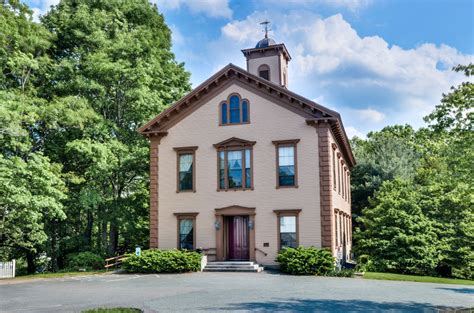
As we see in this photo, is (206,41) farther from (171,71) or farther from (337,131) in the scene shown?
(171,71)

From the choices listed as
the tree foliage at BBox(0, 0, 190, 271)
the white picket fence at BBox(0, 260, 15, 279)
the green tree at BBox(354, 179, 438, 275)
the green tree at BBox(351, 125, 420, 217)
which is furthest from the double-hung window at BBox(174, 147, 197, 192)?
the green tree at BBox(351, 125, 420, 217)

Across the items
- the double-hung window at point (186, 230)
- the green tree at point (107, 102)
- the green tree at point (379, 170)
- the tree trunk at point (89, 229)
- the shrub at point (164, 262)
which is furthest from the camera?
the green tree at point (379, 170)

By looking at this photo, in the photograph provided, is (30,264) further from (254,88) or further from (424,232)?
(424,232)

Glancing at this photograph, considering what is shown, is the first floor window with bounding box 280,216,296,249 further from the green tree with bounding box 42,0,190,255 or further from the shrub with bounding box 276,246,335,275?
the green tree with bounding box 42,0,190,255

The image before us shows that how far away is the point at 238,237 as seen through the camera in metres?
23.6

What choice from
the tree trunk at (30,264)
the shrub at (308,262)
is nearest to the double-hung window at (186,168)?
the shrub at (308,262)

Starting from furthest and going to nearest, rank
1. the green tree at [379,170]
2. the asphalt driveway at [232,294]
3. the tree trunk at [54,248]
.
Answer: the green tree at [379,170]
the tree trunk at [54,248]
the asphalt driveway at [232,294]

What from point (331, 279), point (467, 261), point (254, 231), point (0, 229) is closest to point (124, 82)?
point (0, 229)

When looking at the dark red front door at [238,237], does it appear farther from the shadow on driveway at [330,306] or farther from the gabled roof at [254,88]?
the shadow on driveway at [330,306]

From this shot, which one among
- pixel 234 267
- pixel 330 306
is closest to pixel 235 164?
pixel 234 267

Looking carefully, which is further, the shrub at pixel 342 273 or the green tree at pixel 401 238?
the green tree at pixel 401 238

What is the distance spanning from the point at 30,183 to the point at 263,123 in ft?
39.1

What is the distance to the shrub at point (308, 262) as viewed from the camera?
66.2 ft

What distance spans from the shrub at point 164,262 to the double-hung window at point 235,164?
4.04 metres
